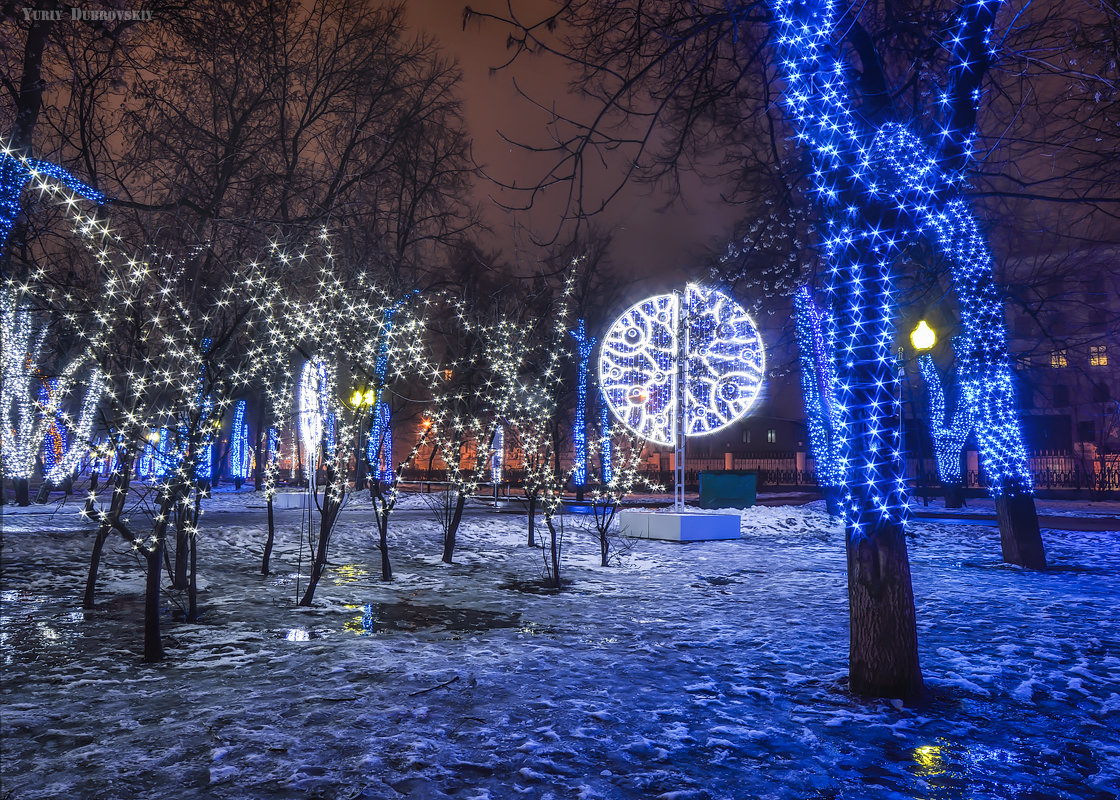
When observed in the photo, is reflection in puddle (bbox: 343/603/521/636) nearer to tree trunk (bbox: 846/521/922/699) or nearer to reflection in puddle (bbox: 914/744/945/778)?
tree trunk (bbox: 846/521/922/699)

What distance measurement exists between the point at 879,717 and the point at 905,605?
73 centimetres

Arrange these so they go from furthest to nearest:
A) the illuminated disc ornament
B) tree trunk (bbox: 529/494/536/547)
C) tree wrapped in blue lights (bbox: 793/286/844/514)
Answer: tree wrapped in blue lights (bbox: 793/286/844/514)
the illuminated disc ornament
tree trunk (bbox: 529/494/536/547)

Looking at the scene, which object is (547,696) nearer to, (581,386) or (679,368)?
(679,368)

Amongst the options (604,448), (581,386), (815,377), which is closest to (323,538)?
(815,377)

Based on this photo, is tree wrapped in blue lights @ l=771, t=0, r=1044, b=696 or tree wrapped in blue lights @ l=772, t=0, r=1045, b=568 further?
tree wrapped in blue lights @ l=772, t=0, r=1045, b=568

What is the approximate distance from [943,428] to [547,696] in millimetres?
21728

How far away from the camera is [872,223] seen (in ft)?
14.9

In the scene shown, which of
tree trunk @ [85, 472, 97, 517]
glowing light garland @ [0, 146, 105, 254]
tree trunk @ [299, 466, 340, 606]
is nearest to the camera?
tree trunk @ [85, 472, 97, 517]

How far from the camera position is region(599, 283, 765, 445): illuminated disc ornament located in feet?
42.3

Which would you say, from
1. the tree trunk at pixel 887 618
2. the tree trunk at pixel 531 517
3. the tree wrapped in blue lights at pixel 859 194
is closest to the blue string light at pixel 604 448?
the tree trunk at pixel 531 517

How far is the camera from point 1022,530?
391 inches

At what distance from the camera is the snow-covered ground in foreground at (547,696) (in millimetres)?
3104

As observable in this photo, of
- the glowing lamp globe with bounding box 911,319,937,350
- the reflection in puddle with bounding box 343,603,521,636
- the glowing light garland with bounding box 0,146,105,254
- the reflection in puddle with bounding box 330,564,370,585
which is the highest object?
the glowing light garland with bounding box 0,146,105,254

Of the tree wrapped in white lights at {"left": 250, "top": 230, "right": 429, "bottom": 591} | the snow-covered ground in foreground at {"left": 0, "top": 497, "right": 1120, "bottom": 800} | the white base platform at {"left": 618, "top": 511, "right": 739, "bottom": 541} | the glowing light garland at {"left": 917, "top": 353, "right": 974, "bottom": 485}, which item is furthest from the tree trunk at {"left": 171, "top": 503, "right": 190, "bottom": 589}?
the glowing light garland at {"left": 917, "top": 353, "right": 974, "bottom": 485}
